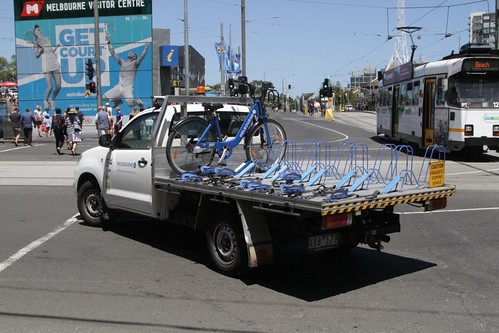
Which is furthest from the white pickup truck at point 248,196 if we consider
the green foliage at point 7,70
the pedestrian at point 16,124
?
the green foliage at point 7,70

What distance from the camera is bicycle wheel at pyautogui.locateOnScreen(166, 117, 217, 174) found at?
22.7 feet

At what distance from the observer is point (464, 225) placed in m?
8.41

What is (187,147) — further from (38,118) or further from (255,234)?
(38,118)

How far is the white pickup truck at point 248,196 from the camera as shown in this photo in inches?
204

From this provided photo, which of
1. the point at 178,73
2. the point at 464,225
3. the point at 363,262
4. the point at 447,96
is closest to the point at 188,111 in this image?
the point at 363,262

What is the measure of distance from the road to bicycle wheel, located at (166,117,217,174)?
45.1 inches

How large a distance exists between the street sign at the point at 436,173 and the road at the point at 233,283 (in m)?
1.04

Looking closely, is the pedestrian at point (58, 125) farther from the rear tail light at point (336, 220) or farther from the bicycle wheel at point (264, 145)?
the rear tail light at point (336, 220)

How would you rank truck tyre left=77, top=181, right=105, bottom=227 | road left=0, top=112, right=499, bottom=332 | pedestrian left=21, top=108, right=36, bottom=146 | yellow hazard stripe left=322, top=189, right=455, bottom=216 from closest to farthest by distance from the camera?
road left=0, top=112, right=499, bottom=332 → yellow hazard stripe left=322, top=189, right=455, bottom=216 → truck tyre left=77, top=181, right=105, bottom=227 → pedestrian left=21, top=108, right=36, bottom=146

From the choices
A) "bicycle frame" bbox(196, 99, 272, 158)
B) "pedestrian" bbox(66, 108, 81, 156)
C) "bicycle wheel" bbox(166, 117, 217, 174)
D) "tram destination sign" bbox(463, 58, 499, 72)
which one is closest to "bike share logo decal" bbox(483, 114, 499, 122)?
"tram destination sign" bbox(463, 58, 499, 72)

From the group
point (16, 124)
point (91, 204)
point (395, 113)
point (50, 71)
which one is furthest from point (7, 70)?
point (91, 204)

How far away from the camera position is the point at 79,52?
1296 inches

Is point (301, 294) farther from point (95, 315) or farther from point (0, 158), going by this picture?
point (0, 158)

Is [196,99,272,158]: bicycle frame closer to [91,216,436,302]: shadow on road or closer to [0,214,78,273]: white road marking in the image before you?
[91,216,436,302]: shadow on road
